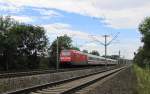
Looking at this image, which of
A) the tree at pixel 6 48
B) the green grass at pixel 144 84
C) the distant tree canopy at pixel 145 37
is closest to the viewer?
the green grass at pixel 144 84

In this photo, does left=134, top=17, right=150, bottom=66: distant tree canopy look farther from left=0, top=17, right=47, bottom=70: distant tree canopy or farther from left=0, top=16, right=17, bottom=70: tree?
left=0, top=16, right=17, bottom=70: tree

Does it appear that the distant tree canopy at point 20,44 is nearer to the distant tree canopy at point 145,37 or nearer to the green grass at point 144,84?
the distant tree canopy at point 145,37

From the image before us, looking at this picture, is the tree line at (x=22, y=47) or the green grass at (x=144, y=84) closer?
the green grass at (x=144, y=84)

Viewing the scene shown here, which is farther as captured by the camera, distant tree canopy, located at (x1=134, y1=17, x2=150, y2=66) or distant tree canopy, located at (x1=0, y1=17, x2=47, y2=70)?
distant tree canopy, located at (x1=134, y1=17, x2=150, y2=66)

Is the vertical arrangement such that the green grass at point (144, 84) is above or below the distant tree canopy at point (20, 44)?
below

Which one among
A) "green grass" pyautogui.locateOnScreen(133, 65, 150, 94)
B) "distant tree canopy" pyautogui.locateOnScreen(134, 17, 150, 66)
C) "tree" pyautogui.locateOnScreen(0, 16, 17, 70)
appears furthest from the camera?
"distant tree canopy" pyautogui.locateOnScreen(134, 17, 150, 66)

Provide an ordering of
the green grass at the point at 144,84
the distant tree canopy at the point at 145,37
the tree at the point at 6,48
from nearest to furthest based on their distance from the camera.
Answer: the green grass at the point at 144,84 < the tree at the point at 6,48 < the distant tree canopy at the point at 145,37

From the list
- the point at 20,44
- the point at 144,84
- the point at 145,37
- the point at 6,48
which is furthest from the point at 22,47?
the point at 144,84

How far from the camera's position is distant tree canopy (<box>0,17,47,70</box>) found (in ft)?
202

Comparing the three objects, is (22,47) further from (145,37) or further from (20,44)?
(145,37)

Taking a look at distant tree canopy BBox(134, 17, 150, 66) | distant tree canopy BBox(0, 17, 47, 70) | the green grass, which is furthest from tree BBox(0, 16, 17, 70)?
the green grass

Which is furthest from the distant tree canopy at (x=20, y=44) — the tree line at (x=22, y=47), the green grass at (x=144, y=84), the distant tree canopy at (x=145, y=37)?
the green grass at (x=144, y=84)

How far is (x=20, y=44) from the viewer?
75.0 m

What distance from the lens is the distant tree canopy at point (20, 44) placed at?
61.6 metres
